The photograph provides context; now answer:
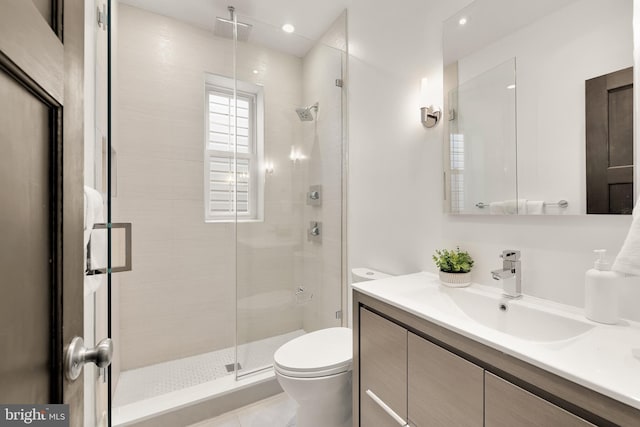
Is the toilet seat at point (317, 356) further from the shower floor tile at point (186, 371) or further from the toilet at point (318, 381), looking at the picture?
the shower floor tile at point (186, 371)

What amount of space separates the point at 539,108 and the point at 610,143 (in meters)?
0.25

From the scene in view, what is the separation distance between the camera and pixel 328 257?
227 centimetres

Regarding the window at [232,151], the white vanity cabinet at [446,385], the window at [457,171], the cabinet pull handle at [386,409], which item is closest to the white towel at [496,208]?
the window at [457,171]

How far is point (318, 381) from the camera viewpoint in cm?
132

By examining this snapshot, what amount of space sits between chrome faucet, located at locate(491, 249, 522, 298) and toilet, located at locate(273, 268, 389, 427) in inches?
30.8

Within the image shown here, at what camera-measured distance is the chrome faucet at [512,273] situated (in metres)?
1.07

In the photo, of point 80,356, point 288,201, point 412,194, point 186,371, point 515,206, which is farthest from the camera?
point 288,201

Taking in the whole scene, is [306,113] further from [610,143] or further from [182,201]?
[610,143]

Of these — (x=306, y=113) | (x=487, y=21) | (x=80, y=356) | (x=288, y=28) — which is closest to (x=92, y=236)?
(x=80, y=356)

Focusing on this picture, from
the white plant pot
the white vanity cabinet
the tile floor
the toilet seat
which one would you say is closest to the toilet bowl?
the toilet seat

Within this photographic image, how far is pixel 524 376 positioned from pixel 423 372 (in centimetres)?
32

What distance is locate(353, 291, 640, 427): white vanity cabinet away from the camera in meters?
0.59

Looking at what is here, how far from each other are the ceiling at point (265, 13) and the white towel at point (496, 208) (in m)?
1.80

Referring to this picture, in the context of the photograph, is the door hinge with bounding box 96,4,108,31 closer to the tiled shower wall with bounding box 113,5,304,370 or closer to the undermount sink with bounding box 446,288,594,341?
the tiled shower wall with bounding box 113,5,304,370
